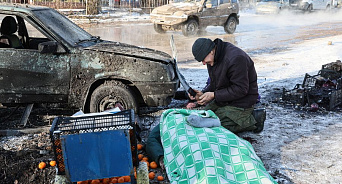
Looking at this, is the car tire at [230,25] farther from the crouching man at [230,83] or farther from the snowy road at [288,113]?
the crouching man at [230,83]

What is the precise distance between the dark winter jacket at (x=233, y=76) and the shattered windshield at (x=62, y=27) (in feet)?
7.47

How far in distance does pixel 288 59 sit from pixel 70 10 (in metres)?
15.5

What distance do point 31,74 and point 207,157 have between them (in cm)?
306

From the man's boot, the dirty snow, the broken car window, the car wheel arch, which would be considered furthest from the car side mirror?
the man's boot

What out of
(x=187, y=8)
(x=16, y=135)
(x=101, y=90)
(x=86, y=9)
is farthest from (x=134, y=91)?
(x=86, y=9)

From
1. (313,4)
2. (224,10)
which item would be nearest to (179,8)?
(224,10)

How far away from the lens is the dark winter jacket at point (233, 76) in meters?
4.76

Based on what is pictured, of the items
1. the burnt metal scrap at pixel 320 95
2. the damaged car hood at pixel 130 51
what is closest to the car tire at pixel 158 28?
the burnt metal scrap at pixel 320 95

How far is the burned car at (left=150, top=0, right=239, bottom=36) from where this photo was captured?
51.5ft

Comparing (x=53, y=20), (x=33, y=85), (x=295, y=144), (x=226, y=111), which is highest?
(x=53, y=20)

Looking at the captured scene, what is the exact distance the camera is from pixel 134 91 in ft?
18.3

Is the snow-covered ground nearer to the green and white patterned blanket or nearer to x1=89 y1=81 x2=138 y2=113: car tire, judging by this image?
the green and white patterned blanket

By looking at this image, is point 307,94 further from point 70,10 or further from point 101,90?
point 70,10

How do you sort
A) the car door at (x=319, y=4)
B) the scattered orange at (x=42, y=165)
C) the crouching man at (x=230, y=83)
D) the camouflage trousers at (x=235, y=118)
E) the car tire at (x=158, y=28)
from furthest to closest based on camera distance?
the car door at (x=319, y=4), the car tire at (x=158, y=28), the camouflage trousers at (x=235, y=118), the crouching man at (x=230, y=83), the scattered orange at (x=42, y=165)
